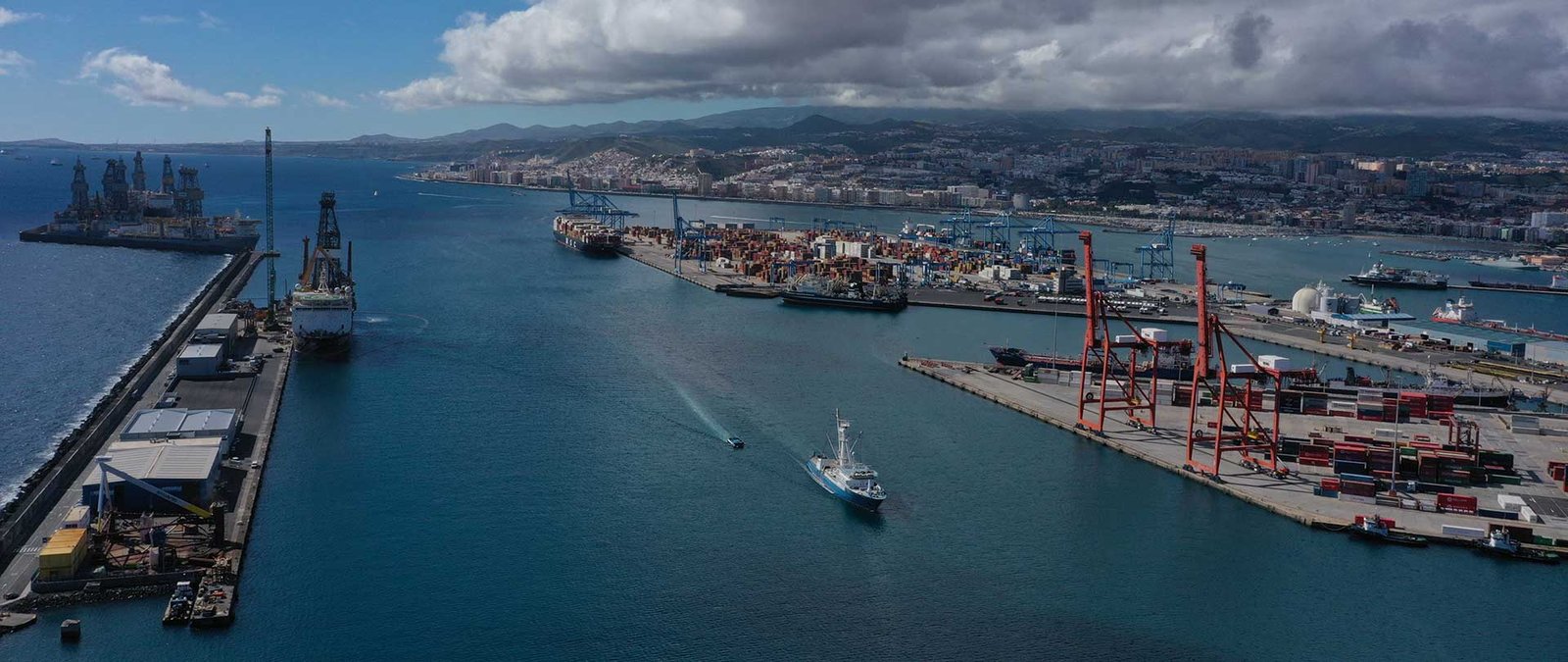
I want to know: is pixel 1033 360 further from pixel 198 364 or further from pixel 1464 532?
pixel 198 364

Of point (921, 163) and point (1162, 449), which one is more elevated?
point (921, 163)

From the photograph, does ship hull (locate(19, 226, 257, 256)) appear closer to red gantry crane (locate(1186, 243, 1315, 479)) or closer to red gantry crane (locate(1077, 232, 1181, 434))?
red gantry crane (locate(1077, 232, 1181, 434))

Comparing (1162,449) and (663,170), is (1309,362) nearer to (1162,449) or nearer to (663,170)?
(1162,449)

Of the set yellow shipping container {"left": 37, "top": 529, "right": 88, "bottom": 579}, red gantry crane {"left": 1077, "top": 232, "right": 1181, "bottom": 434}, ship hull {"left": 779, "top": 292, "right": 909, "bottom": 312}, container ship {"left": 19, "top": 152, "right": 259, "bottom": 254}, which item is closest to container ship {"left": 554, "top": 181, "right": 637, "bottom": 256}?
container ship {"left": 19, "top": 152, "right": 259, "bottom": 254}

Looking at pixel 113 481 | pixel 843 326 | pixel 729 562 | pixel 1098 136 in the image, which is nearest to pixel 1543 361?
pixel 843 326

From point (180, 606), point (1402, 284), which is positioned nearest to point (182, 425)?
point (180, 606)

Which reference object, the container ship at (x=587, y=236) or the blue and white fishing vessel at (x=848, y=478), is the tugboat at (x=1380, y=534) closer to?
the blue and white fishing vessel at (x=848, y=478)
